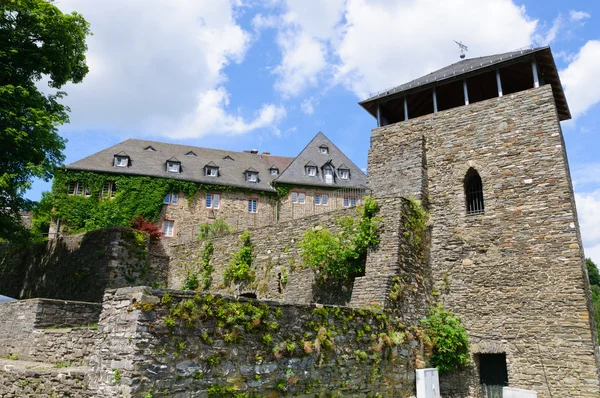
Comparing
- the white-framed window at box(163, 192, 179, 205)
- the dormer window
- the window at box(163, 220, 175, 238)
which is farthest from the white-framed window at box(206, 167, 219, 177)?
the dormer window

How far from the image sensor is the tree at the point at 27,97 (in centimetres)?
1534

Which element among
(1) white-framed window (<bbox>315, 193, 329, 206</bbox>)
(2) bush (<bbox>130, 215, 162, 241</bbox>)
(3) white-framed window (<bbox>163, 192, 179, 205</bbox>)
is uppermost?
(1) white-framed window (<bbox>315, 193, 329, 206</bbox>)

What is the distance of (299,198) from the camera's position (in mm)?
38844

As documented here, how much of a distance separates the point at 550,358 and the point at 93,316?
38.6 ft

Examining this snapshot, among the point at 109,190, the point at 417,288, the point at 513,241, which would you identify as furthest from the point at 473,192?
the point at 109,190

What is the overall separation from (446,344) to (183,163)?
3032cm

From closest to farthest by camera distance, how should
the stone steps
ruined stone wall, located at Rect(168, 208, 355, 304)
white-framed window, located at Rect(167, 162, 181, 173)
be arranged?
the stone steps → ruined stone wall, located at Rect(168, 208, 355, 304) → white-framed window, located at Rect(167, 162, 181, 173)

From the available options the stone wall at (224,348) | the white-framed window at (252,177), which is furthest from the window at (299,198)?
the stone wall at (224,348)

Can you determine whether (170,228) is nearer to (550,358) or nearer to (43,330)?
(43,330)

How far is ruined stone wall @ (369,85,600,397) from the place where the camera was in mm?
11328

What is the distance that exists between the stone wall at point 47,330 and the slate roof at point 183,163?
→ 23.8m

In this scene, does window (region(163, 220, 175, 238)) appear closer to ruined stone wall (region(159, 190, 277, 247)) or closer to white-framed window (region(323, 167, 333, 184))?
ruined stone wall (region(159, 190, 277, 247))

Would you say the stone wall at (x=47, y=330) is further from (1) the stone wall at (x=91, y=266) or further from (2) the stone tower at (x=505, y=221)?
(2) the stone tower at (x=505, y=221)

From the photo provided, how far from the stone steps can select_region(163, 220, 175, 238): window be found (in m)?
25.4
